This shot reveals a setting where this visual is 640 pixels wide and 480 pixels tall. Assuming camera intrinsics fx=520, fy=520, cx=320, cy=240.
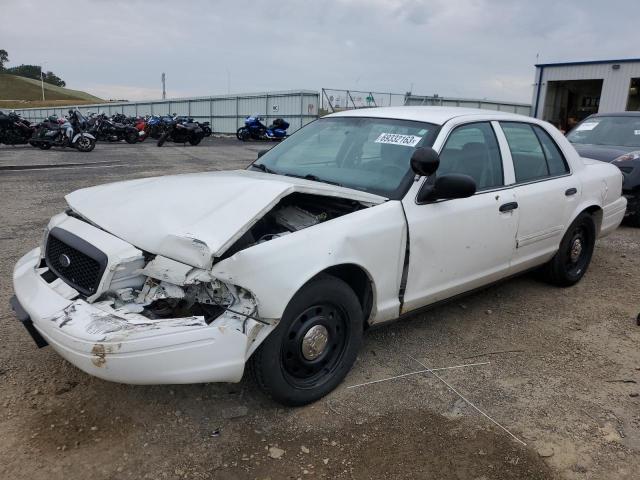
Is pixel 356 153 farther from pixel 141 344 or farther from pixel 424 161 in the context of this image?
pixel 141 344

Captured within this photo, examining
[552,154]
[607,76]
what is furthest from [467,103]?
[552,154]

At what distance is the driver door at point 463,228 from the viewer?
3293 mm

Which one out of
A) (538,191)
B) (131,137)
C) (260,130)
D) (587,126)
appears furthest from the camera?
(260,130)

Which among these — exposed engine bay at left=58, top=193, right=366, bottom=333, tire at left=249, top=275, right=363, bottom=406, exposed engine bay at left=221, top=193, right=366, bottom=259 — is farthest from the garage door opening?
exposed engine bay at left=58, top=193, right=366, bottom=333

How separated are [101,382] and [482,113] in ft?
10.9

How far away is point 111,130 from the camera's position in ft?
73.0

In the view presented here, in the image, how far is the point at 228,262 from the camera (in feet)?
7.94

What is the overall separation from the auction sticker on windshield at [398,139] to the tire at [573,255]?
2011 millimetres

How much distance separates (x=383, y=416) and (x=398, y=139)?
6.05 ft

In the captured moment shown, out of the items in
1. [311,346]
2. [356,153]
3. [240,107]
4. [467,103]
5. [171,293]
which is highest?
[467,103]

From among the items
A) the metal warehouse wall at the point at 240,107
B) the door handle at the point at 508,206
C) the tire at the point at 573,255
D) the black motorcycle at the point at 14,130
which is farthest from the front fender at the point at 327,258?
the metal warehouse wall at the point at 240,107

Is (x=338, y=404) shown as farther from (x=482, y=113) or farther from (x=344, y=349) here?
(x=482, y=113)

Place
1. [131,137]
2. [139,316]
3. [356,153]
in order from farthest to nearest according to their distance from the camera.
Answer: [131,137], [356,153], [139,316]

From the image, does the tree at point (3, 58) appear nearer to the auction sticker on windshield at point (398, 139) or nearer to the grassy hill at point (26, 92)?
the grassy hill at point (26, 92)
